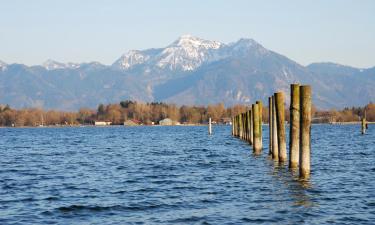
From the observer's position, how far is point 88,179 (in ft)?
102

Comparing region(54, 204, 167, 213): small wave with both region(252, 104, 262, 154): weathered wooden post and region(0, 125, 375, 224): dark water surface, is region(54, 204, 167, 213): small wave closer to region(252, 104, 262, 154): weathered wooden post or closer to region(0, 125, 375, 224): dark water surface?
region(0, 125, 375, 224): dark water surface

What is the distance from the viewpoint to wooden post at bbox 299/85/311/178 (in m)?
27.1

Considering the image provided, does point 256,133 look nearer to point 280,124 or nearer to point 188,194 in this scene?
point 280,124

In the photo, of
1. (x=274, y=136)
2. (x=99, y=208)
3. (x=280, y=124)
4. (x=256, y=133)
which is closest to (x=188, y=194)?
(x=99, y=208)

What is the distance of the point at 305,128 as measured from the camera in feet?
88.9

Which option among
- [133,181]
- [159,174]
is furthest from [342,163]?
[133,181]

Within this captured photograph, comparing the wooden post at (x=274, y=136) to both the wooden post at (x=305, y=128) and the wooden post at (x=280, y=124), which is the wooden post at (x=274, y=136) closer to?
the wooden post at (x=280, y=124)

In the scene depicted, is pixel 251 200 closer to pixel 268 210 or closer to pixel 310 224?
pixel 268 210

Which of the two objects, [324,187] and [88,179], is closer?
[324,187]

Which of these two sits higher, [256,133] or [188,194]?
[256,133]

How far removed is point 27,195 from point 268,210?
384 inches

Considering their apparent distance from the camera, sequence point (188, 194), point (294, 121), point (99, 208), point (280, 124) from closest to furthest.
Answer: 1. point (99, 208)
2. point (188, 194)
3. point (294, 121)
4. point (280, 124)

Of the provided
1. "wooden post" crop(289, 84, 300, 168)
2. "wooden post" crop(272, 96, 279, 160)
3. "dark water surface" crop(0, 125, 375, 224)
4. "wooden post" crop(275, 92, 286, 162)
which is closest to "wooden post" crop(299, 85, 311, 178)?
"dark water surface" crop(0, 125, 375, 224)

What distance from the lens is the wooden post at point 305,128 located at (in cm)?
2711
